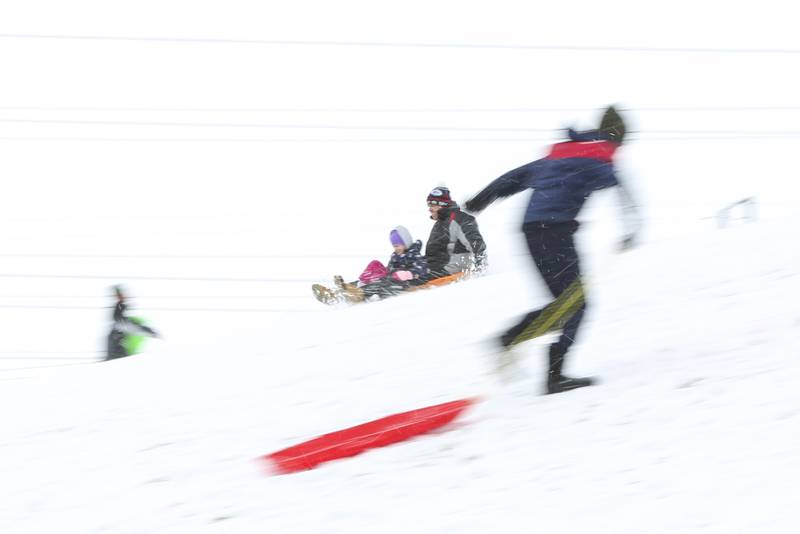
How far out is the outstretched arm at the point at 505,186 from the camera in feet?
16.1

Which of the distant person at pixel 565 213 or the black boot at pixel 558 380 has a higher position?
the distant person at pixel 565 213

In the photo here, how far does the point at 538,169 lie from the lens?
486 centimetres

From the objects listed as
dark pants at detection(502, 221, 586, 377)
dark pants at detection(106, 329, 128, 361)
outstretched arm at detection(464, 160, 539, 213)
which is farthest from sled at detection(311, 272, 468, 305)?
dark pants at detection(502, 221, 586, 377)

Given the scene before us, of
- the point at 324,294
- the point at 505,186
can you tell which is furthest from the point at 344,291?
the point at 505,186

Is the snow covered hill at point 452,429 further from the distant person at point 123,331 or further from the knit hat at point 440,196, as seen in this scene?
the distant person at point 123,331

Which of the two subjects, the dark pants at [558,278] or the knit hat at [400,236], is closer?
the dark pants at [558,278]

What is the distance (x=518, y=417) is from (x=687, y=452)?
1044 millimetres

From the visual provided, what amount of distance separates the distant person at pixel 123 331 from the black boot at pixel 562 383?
7.49m

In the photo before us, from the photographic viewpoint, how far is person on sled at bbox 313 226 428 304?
1098cm

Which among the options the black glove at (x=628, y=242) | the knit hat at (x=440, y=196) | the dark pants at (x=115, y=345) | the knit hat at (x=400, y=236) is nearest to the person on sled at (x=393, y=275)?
the knit hat at (x=400, y=236)

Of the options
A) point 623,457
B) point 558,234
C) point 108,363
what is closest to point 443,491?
point 623,457

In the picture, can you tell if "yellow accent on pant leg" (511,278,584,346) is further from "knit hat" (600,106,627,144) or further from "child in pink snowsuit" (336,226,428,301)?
"child in pink snowsuit" (336,226,428,301)

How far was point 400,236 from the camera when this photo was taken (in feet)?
36.0

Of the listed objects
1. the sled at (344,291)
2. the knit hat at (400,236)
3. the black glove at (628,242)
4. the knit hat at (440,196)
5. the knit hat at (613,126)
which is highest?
the knit hat at (440,196)
